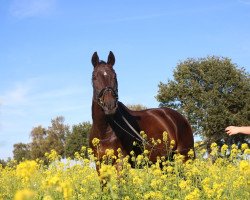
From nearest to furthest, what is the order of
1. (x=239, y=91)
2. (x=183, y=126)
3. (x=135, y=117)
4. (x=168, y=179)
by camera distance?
(x=168, y=179), (x=135, y=117), (x=183, y=126), (x=239, y=91)

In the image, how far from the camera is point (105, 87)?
29.5ft

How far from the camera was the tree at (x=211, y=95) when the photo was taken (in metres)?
48.5

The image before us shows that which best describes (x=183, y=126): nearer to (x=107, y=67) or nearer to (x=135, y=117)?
(x=135, y=117)

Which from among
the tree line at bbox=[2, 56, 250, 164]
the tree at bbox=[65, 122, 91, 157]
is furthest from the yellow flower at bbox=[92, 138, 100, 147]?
the tree at bbox=[65, 122, 91, 157]

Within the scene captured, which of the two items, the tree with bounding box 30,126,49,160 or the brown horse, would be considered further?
the tree with bounding box 30,126,49,160

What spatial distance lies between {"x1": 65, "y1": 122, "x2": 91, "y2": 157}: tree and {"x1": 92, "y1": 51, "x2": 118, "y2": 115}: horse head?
6033 centimetres

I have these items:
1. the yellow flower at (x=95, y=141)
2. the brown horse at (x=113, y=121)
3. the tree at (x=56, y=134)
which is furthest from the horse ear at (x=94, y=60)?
the tree at (x=56, y=134)

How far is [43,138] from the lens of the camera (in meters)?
94.7

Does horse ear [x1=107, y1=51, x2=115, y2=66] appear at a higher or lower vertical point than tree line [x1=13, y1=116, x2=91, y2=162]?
lower

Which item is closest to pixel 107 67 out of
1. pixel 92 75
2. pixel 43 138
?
pixel 92 75

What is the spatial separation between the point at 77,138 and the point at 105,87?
6174cm

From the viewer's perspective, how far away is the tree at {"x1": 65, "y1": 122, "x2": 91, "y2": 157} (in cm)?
6981

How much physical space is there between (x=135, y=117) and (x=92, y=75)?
1546 mm

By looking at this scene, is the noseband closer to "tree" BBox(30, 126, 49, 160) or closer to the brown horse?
the brown horse
